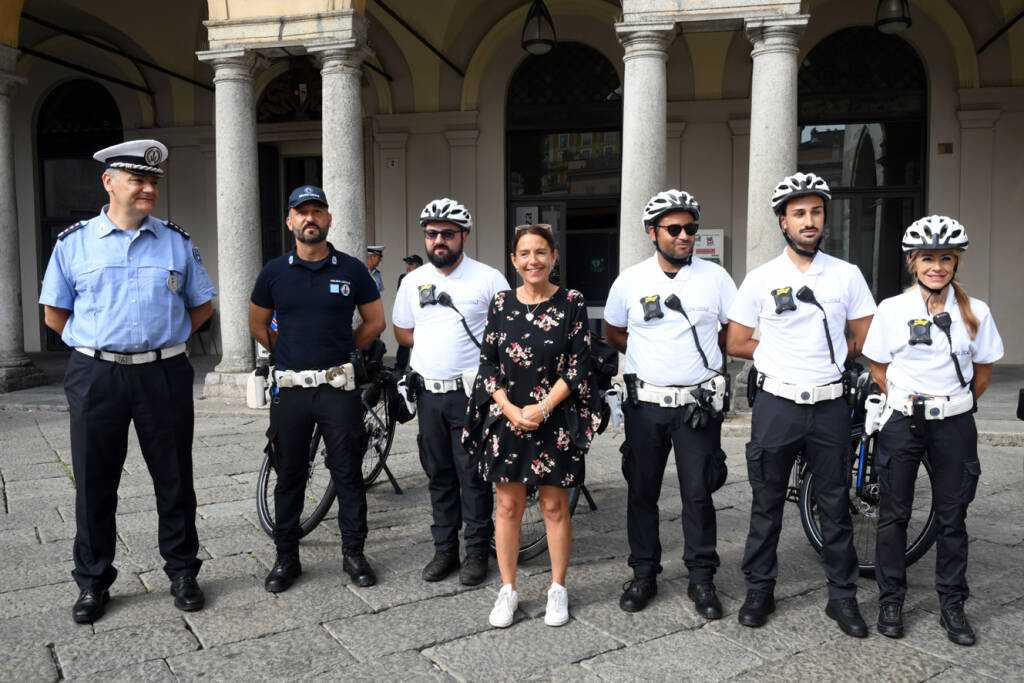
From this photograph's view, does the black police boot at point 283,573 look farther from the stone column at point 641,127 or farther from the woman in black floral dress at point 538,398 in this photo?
the stone column at point 641,127

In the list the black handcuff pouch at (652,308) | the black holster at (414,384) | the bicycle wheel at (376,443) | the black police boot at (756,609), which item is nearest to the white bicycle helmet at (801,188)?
the black handcuff pouch at (652,308)

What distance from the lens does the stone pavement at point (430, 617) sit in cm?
317

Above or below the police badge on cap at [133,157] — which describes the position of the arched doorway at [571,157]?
above

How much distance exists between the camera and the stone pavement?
125 inches

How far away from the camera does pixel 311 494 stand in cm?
505

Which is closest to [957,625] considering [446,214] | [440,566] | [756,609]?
[756,609]

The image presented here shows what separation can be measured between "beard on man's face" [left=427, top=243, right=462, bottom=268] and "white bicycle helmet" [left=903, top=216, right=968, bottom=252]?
1958mm

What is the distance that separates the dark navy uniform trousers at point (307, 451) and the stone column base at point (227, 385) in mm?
5222

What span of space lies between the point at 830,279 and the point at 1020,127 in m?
10.1

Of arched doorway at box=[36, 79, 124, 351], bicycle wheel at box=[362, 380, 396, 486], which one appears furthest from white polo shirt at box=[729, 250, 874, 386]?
arched doorway at box=[36, 79, 124, 351]

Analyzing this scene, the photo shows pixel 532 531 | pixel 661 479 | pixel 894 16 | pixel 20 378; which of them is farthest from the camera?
pixel 20 378

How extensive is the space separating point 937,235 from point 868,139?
382 inches

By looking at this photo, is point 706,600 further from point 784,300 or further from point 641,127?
point 641,127

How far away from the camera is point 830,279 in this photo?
3.56 meters
